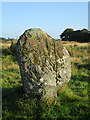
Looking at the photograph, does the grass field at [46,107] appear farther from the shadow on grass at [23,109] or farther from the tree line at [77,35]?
the tree line at [77,35]

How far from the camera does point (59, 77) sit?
599 cm

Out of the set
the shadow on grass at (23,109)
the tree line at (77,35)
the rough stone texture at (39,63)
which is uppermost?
the tree line at (77,35)

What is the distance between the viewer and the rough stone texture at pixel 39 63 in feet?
18.0

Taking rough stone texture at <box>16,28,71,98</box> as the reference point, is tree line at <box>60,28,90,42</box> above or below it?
above

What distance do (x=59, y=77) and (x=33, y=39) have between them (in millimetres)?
1866

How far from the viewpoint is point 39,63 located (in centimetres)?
552

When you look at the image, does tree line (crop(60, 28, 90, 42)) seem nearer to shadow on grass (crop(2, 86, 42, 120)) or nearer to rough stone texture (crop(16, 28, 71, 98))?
rough stone texture (crop(16, 28, 71, 98))

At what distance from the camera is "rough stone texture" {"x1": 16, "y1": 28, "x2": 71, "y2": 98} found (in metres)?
5.49

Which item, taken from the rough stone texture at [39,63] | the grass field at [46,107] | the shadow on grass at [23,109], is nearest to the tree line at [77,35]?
the grass field at [46,107]

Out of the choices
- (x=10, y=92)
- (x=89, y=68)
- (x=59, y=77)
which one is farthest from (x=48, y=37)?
(x=89, y=68)

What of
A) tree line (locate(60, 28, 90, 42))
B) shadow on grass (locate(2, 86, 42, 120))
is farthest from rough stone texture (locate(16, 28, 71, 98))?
tree line (locate(60, 28, 90, 42))

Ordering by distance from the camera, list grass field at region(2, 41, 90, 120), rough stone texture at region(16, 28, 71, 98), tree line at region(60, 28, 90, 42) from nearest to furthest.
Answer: grass field at region(2, 41, 90, 120) < rough stone texture at region(16, 28, 71, 98) < tree line at region(60, 28, 90, 42)

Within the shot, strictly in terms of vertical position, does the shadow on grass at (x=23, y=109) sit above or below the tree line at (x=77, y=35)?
below

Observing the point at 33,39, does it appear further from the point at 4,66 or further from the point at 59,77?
the point at 4,66
